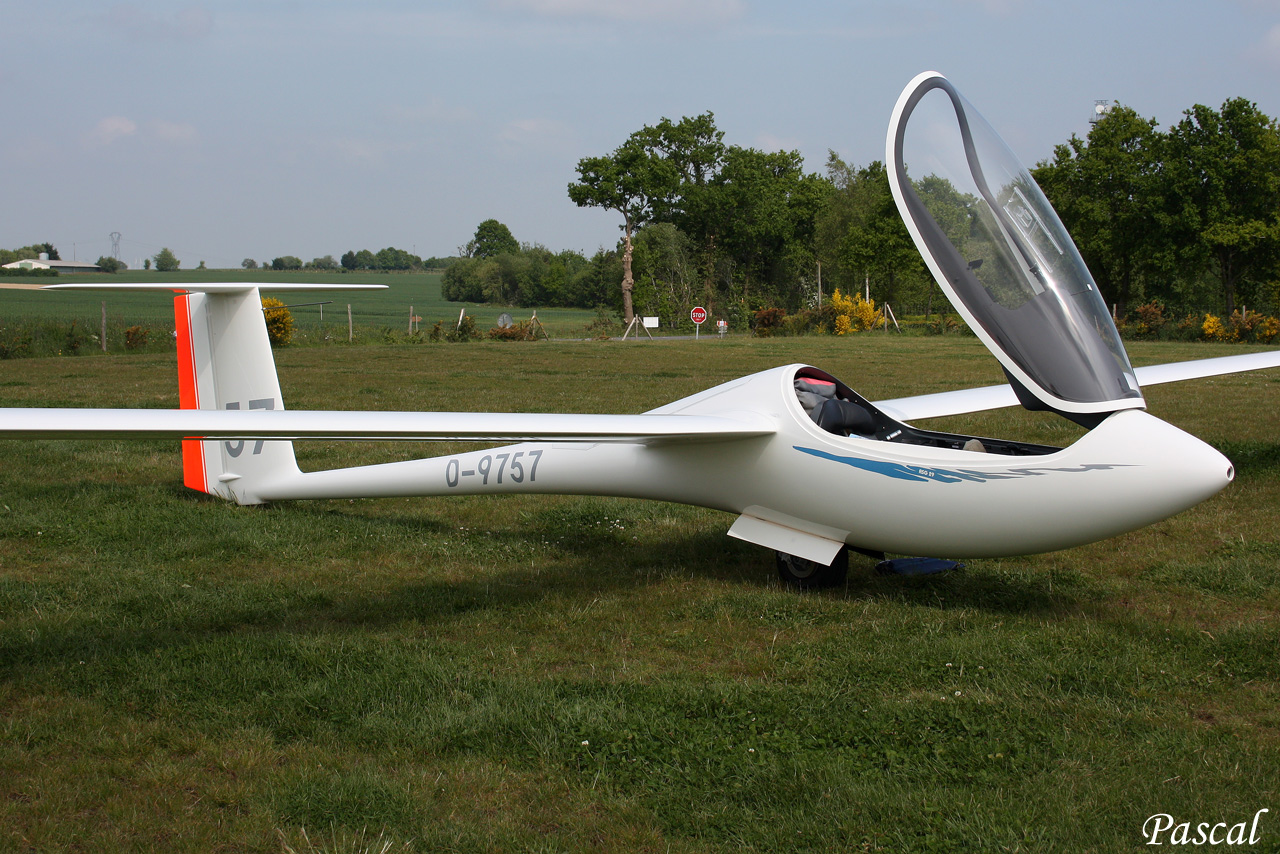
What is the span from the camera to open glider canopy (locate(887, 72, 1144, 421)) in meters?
4.77

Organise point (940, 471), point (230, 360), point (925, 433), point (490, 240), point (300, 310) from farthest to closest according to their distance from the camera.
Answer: point (490, 240) → point (300, 310) → point (230, 360) → point (925, 433) → point (940, 471)

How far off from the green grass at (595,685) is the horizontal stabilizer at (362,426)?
1.08 meters

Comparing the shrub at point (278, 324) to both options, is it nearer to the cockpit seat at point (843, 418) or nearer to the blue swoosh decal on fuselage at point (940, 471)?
the cockpit seat at point (843, 418)

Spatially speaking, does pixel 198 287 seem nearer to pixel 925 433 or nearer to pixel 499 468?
pixel 499 468

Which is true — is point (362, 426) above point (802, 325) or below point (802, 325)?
below

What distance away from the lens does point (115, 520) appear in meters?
7.43

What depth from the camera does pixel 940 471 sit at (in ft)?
16.4

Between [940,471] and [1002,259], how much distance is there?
1153 millimetres

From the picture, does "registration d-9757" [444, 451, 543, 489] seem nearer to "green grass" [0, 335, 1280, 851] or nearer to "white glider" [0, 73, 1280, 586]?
"white glider" [0, 73, 1280, 586]

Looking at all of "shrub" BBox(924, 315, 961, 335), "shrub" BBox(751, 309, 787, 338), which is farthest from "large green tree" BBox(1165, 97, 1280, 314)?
"shrub" BBox(751, 309, 787, 338)

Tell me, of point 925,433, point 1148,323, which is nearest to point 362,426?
point 925,433

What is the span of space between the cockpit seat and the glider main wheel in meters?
0.75

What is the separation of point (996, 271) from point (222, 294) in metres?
5.91

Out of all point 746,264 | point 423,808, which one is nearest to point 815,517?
point 423,808
